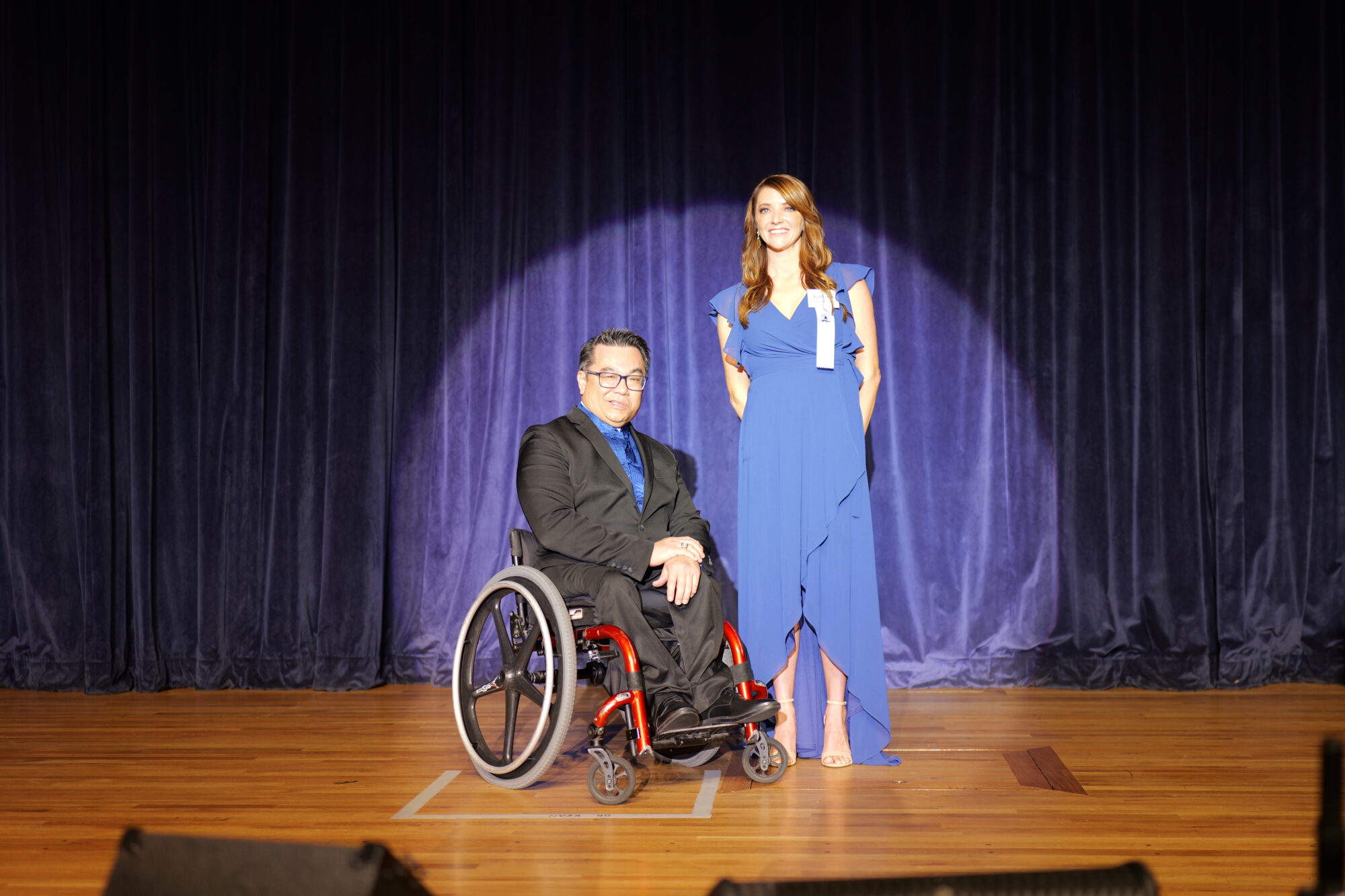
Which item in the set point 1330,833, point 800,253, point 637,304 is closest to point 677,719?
point 800,253

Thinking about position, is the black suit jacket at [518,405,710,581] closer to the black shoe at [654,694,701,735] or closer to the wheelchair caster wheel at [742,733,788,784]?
the black shoe at [654,694,701,735]

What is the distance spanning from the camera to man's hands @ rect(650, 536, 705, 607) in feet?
8.05

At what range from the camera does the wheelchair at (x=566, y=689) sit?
2330 millimetres

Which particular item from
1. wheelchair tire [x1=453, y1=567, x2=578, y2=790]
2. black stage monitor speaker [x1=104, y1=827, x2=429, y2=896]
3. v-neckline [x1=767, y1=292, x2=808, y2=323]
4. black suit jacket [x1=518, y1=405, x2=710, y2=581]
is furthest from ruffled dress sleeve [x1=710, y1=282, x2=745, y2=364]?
black stage monitor speaker [x1=104, y1=827, x2=429, y2=896]

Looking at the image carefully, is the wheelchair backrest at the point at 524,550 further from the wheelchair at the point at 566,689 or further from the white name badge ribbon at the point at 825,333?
the white name badge ribbon at the point at 825,333

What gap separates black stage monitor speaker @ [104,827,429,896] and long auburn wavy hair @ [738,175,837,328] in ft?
6.36

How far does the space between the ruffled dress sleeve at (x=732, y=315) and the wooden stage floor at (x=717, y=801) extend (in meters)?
1.14

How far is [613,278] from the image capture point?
413cm

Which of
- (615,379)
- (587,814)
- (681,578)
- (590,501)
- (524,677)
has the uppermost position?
(615,379)

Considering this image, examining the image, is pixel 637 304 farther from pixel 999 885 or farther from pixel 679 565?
pixel 999 885

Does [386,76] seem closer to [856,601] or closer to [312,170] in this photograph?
[312,170]

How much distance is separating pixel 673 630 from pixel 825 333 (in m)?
0.88

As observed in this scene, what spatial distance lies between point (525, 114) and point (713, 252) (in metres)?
0.96

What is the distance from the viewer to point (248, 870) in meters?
1.17
